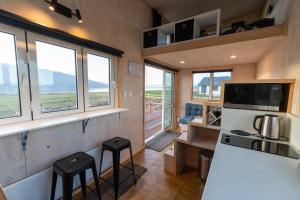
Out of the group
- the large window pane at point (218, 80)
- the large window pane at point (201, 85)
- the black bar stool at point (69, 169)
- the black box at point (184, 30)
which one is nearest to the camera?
the black bar stool at point (69, 169)

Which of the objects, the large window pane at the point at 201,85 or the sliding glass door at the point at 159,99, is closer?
the sliding glass door at the point at 159,99

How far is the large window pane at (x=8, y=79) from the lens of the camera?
128 centimetres

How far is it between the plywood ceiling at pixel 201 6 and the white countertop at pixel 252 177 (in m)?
3.11

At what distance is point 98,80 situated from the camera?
7.19 ft

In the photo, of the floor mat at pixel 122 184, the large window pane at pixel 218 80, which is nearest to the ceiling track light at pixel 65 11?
the floor mat at pixel 122 184

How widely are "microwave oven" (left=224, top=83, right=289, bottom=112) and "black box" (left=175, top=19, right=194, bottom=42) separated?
3.91ft

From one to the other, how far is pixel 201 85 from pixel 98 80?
3.42 m

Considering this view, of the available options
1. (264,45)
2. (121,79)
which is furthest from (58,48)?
(264,45)

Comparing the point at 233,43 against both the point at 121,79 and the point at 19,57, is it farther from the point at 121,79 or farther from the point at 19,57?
the point at 19,57

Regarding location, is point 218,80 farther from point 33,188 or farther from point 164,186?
point 33,188

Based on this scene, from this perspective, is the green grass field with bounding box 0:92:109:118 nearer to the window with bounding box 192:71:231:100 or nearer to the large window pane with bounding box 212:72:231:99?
the window with bounding box 192:71:231:100

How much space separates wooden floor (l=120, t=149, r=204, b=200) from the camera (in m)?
1.82

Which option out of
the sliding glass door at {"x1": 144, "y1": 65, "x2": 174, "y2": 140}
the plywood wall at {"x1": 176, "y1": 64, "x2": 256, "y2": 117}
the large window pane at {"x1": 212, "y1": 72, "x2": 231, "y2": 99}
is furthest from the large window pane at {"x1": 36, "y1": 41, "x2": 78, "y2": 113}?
the large window pane at {"x1": 212, "y1": 72, "x2": 231, "y2": 99}

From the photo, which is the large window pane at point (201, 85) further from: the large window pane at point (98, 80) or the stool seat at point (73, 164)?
the stool seat at point (73, 164)
